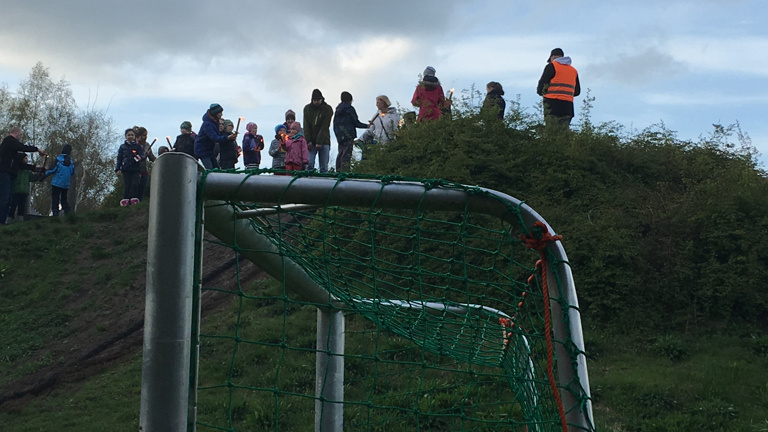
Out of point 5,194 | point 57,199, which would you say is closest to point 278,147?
point 57,199

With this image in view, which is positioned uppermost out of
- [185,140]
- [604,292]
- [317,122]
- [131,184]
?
[317,122]

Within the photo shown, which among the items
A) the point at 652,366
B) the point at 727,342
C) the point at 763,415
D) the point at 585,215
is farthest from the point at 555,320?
the point at 585,215

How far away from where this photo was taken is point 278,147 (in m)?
14.8

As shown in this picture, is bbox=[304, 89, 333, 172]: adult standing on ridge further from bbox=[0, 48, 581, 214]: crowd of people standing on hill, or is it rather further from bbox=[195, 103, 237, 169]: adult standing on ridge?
bbox=[195, 103, 237, 169]: adult standing on ridge

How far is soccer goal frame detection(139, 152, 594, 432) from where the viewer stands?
206 cm

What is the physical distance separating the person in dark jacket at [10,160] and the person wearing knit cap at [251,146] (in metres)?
3.99

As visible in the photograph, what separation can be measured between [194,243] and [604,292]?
720cm

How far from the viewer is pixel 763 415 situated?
6.48 m

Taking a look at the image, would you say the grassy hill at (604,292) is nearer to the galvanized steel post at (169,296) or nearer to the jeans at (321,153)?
the jeans at (321,153)

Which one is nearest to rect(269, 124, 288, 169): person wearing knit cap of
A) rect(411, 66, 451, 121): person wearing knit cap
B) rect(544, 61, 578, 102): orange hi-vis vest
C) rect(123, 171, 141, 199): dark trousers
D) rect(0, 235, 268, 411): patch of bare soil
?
rect(0, 235, 268, 411): patch of bare soil

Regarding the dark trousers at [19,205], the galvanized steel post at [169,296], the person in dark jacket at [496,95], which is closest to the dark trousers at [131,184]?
the dark trousers at [19,205]

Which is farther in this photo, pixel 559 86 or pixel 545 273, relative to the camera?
pixel 559 86

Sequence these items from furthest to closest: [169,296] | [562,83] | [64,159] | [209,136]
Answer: [64,159], [209,136], [562,83], [169,296]

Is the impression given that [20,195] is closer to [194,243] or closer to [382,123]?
[382,123]
